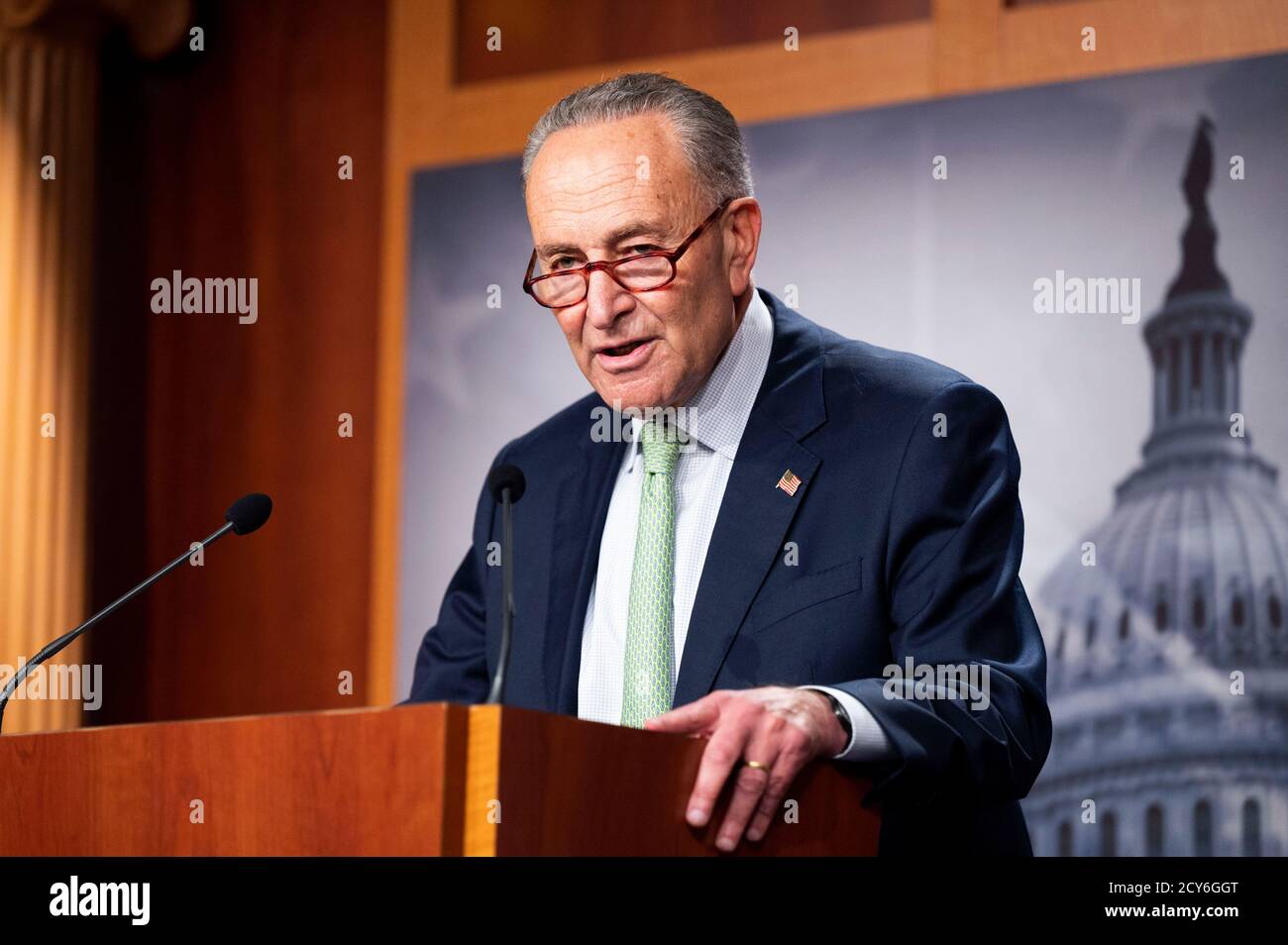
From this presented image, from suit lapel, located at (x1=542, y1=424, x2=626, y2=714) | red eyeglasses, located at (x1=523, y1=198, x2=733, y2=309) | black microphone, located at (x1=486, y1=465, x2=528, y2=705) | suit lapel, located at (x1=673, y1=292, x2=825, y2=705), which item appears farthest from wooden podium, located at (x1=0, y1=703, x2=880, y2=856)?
red eyeglasses, located at (x1=523, y1=198, x2=733, y2=309)

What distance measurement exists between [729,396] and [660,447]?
12cm

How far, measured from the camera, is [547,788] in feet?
4.33

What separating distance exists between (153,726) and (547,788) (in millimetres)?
440

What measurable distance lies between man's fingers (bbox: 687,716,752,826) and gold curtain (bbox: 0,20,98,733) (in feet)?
10.3

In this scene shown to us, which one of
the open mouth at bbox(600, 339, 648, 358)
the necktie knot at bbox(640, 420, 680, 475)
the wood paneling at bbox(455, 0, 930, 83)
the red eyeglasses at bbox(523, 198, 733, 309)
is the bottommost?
the necktie knot at bbox(640, 420, 680, 475)

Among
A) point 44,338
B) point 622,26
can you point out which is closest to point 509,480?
point 622,26

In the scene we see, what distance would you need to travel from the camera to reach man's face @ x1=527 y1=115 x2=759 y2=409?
2252 mm

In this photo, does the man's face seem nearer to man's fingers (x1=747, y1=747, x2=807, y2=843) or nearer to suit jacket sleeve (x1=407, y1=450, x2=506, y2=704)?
suit jacket sleeve (x1=407, y1=450, x2=506, y2=704)

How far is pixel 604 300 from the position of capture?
223 cm

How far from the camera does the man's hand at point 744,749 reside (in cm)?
146

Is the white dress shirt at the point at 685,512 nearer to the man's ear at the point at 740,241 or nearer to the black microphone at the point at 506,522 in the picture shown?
the man's ear at the point at 740,241

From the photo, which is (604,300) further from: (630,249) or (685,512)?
(685,512)
